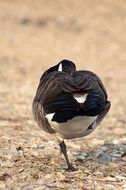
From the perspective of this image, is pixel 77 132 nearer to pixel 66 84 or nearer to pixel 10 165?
pixel 66 84

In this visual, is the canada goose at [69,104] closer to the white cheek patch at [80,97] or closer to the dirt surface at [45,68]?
the white cheek patch at [80,97]

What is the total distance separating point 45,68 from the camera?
18.8 metres

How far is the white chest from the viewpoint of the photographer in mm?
5570

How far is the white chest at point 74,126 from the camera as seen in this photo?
557 centimetres

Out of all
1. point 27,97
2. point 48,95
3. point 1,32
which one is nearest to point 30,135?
point 48,95

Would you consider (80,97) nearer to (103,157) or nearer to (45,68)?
(103,157)

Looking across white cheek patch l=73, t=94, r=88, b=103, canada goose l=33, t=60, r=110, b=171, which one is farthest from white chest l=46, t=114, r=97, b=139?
white cheek patch l=73, t=94, r=88, b=103

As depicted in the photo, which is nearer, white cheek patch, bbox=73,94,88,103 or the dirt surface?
white cheek patch, bbox=73,94,88,103

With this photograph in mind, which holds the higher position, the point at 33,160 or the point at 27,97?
the point at 27,97

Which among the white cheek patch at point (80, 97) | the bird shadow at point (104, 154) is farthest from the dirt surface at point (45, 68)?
the white cheek patch at point (80, 97)

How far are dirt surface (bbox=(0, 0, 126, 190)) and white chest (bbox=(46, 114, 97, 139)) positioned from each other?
0.51 m

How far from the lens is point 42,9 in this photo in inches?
1059

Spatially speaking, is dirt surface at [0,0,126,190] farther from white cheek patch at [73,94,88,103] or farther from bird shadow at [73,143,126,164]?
white cheek patch at [73,94,88,103]

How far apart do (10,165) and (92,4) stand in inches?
868
